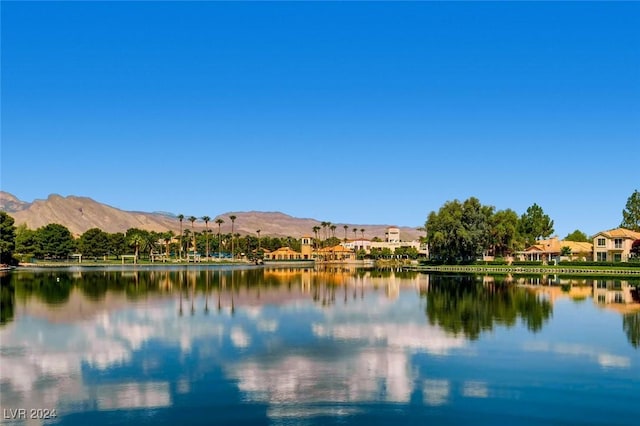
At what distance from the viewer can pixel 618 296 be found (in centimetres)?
4688

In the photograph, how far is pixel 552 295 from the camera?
157ft

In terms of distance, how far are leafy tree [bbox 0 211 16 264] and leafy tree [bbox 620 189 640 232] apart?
375 feet

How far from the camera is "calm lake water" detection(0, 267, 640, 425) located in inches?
595

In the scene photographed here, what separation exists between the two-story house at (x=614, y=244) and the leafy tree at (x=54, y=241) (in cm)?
10736

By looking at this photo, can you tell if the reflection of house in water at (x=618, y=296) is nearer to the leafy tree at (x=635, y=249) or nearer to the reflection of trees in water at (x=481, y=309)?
the reflection of trees in water at (x=481, y=309)

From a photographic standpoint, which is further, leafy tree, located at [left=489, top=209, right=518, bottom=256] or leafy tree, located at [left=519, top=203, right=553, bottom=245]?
leafy tree, located at [left=519, top=203, right=553, bottom=245]

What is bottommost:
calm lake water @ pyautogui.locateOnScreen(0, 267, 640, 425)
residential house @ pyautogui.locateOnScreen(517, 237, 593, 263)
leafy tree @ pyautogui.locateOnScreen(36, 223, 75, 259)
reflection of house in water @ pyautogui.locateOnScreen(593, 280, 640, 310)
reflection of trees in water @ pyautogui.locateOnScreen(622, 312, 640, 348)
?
reflection of house in water @ pyautogui.locateOnScreen(593, 280, 640, 310)

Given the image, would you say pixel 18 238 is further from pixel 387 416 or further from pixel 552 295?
pixel 387 416

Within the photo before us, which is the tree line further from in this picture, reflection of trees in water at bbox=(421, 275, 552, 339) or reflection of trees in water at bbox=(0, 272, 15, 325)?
reflection of trees in water at bbox=(0, 272, 15, 325)

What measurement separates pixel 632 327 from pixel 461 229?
225ft

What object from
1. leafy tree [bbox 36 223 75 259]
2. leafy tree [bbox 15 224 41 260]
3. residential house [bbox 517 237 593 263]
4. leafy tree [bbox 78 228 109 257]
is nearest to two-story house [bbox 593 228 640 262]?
residential house [bbox 517 237 593 263]

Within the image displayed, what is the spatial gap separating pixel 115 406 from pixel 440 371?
32.3 feet

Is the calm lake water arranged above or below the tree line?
below

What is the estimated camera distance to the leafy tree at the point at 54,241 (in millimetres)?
131125
